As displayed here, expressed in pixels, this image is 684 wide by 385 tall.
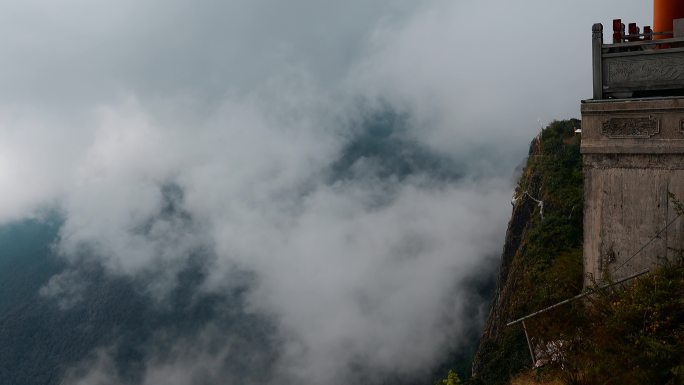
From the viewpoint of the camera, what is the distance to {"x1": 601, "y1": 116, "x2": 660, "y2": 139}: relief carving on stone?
32.5 feet

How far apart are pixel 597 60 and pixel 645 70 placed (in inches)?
35.5

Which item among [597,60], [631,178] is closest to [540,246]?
[631,178]

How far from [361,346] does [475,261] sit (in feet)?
187

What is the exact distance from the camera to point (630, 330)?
334 inches

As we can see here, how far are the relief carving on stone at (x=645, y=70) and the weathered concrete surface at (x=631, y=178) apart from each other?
24.5 inches

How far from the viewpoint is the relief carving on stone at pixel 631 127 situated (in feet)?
32.5

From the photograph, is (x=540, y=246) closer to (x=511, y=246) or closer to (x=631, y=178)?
(x=511, y=246)

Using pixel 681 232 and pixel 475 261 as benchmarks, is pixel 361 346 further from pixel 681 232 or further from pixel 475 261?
pixel 681 232

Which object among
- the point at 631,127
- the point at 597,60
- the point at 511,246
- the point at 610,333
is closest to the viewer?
the point at 610,333

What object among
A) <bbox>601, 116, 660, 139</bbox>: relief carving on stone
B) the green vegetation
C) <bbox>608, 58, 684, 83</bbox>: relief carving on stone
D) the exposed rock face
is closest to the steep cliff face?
the exposed rock face

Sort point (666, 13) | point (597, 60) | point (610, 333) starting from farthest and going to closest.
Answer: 1. point (666, 13)
2. point (597, 60)
3. point (610, 333)

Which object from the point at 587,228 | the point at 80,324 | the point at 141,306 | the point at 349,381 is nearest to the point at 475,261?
the point at 349,381

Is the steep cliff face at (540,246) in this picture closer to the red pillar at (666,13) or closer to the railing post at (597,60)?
the railing post at (597,60)

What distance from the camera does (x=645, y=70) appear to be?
10211mm
